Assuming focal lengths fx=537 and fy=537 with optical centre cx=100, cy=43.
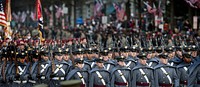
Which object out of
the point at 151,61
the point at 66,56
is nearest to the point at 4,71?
the point at 66,56

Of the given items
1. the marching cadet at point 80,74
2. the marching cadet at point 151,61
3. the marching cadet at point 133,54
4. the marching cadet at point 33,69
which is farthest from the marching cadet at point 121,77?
the marching cadet at point 133,54

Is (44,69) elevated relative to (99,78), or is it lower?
elevated

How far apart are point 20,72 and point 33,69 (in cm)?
56

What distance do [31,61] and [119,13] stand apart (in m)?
24.8

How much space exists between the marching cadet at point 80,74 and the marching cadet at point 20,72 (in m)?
2.10

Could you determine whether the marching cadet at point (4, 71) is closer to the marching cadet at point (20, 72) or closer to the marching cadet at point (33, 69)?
the marching cadet at point (20, 72)

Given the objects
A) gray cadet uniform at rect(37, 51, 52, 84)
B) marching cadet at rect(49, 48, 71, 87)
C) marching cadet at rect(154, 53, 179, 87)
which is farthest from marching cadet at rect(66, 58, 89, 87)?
marching cadet at rect(154, 53, 179, 87)

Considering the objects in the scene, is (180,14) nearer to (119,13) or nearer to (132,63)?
(119,13)

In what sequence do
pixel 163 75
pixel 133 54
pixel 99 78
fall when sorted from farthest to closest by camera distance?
pixel 133 54
pixel 163 75
pixel 99 78

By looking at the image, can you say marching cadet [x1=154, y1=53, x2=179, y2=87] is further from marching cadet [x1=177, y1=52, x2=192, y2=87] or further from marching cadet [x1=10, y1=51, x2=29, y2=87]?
marching cadet [x1=10, y1=51, x2=29, y2=87]

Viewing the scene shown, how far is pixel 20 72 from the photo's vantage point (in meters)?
14.6

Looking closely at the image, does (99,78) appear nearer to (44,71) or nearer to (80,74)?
(80,74)

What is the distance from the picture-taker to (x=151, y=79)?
1279 cm

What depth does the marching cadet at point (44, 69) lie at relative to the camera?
13.8 m
